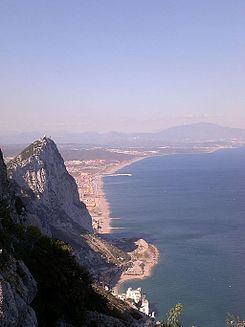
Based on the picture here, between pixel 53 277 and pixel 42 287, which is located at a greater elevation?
pixel 53 277

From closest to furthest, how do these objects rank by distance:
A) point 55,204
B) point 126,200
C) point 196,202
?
1. point 55,204
2. point 196,202
3. point 126,200

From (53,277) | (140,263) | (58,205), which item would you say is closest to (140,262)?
(140,263)

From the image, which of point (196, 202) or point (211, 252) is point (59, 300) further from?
point (196, 202)

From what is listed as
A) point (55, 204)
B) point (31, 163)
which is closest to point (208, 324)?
point (55, 204)

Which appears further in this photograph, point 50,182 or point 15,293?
point 50,182

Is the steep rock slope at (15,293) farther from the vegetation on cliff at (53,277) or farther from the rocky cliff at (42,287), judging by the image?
the vegetation on cliff at (53,277)

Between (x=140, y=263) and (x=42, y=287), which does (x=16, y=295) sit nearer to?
(x=42, y=287)
